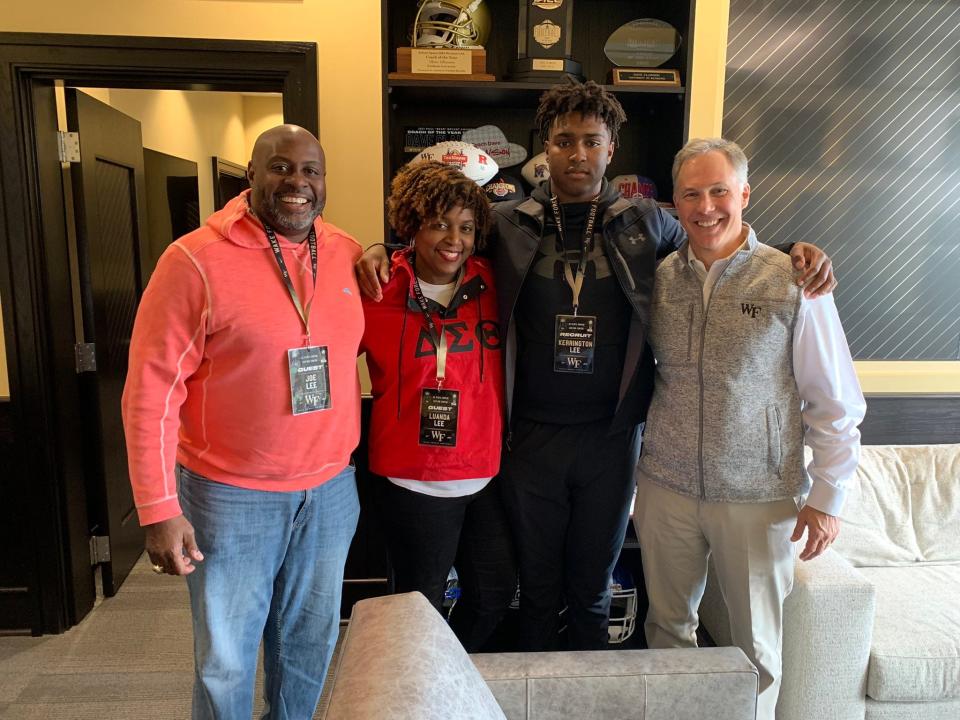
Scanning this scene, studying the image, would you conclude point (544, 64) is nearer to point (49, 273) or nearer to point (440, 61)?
point (440, 61)

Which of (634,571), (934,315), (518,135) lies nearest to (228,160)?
(518,135)

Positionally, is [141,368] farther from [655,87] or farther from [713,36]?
[713,36]

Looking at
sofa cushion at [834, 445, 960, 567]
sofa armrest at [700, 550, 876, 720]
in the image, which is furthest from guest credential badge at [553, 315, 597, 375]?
sofa cushion at [834, 445, 960, 567]

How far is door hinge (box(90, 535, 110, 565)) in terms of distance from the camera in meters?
2.83

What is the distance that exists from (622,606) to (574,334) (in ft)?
4.16

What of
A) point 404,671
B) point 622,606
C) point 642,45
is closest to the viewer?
point 404,671

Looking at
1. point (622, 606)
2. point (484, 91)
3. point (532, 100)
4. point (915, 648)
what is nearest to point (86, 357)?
point (484, 91)

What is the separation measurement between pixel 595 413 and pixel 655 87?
1057 mm

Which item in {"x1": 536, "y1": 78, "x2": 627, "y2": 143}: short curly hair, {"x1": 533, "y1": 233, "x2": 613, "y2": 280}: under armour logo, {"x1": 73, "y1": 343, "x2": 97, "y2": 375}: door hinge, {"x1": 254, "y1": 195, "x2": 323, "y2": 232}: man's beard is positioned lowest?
{"x1": 73, "y1": 343, "x2": 97, "y2": 375}: door hinge

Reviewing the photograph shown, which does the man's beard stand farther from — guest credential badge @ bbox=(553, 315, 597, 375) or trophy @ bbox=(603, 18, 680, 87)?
trophy @ bbox=(603, 18, 680, 87)

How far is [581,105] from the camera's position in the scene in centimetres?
Answer: 173

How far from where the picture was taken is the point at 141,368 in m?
1.44

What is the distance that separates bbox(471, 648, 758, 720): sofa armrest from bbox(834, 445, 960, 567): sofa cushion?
1180 mm

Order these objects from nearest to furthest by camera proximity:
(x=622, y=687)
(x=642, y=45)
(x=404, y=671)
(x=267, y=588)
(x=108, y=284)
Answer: (x=404, y=671), (x=622, y=687), (x=267, y=588), (x=642, y=45), (x=108, y=284)
